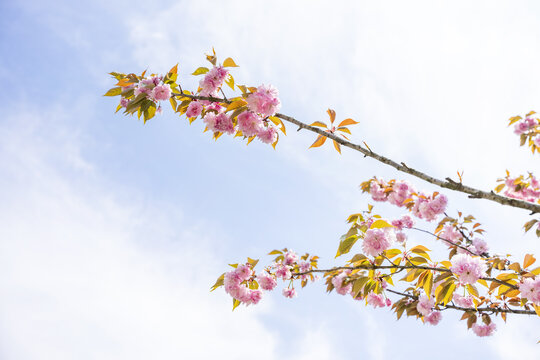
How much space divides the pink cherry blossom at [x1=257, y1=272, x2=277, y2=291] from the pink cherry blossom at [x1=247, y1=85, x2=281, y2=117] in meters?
2.09

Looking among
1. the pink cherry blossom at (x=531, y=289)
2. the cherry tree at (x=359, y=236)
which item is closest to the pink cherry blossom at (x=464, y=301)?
the cherry tree at (x=359, y=236)

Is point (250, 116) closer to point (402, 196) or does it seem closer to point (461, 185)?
point (461, 185)

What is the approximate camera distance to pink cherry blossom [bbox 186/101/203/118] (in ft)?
8.35

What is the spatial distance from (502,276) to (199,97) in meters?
2.25

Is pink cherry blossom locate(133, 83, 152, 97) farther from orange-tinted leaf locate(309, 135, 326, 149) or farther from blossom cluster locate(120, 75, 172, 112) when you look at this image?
orange-tinted leaf locate(309, 135, 326, 149)

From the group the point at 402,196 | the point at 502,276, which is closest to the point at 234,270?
the point at 502,276

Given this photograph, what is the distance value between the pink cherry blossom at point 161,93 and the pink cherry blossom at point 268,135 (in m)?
0.67

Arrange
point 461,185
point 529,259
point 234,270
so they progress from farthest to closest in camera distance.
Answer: point 234,270, point 529,259, point 461,185

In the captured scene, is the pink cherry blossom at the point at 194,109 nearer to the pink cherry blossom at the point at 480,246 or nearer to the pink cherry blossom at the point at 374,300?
the pink cherry blossom at the point at 374,300

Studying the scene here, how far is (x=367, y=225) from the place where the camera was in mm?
2246

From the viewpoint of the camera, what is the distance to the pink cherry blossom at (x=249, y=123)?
217cm

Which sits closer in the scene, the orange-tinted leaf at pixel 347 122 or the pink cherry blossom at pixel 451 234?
the orange-tinted leaf at pixel 347 122

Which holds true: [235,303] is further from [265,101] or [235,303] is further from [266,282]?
[265,101]

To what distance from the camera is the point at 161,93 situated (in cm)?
230
